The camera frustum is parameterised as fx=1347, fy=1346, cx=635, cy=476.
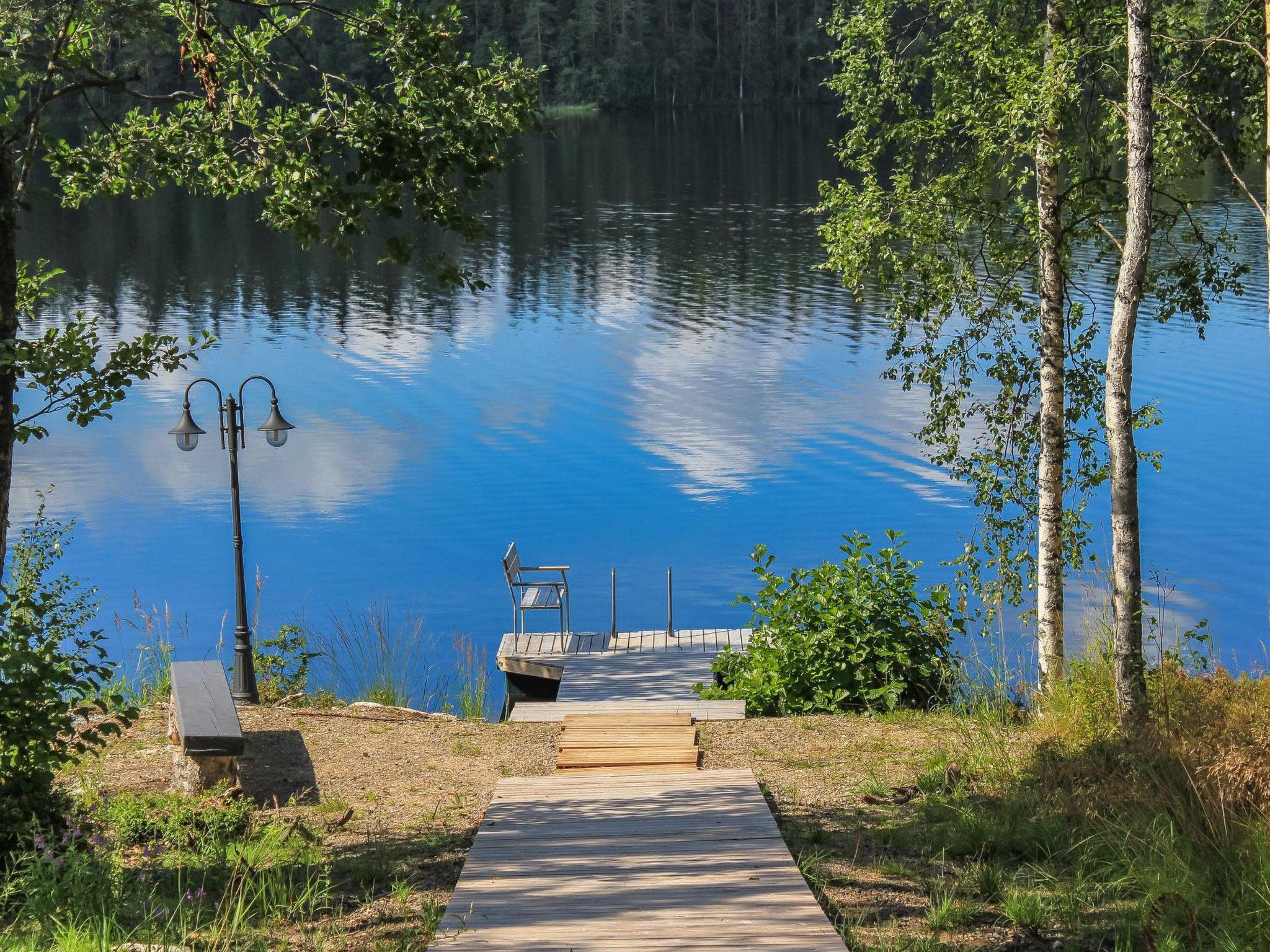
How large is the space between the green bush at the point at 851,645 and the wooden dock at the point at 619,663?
175 cm

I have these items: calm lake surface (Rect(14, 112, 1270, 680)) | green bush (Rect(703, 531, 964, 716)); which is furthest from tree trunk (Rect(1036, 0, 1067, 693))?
calm lake surface (Rect(14, 112, 1270, 680))

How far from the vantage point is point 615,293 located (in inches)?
1545

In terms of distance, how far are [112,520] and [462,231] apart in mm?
18380

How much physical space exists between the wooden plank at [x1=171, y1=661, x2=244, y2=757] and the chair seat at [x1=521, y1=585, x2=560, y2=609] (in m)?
6.55

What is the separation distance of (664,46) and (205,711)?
9415cm

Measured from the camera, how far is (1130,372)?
7.86 meters

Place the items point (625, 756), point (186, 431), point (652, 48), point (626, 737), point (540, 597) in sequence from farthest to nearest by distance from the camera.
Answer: point (652, 48) → point (540, 597) → point (186, 431) → point (626, 737) → point (625, 756)

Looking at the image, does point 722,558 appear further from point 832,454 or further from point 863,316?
point 863,316

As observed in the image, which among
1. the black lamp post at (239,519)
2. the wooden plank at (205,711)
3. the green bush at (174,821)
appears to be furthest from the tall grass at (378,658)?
the green bush at (174,821)

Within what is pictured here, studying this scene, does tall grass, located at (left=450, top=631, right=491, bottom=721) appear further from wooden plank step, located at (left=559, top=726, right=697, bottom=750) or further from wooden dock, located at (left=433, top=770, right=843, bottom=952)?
wooden dock, located at (left=433, top=770, right=843, bottom=952)

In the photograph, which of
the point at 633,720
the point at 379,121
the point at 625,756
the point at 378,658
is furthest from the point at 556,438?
the point at 379,121

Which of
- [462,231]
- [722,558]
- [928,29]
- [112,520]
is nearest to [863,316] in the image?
[722,558]

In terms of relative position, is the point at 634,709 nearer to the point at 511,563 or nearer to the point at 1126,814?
the point at 511,563

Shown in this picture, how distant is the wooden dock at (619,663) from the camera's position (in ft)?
44.0
